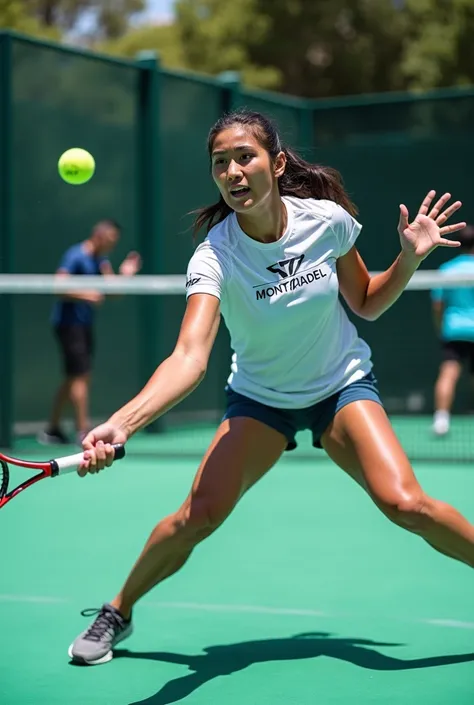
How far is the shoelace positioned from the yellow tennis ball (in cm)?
282

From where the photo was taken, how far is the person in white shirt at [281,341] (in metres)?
3.69

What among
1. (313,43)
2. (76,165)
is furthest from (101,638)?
(313,43)

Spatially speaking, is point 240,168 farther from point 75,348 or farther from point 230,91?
point 230,91

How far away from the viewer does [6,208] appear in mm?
9094

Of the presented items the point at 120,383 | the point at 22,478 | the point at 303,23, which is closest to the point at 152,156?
the point at 120,383

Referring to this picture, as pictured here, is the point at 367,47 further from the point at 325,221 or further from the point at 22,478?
the point at 325,221

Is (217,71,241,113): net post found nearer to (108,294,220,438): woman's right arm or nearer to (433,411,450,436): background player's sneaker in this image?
(433,411,450,436): background player's sneaker

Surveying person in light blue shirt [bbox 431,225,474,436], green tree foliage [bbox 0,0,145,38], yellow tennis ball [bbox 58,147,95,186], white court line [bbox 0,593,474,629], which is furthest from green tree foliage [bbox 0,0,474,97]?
white court line [bbox 0,593,474,629]

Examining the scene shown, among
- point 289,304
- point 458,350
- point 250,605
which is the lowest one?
point 250,605

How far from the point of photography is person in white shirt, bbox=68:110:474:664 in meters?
3.69

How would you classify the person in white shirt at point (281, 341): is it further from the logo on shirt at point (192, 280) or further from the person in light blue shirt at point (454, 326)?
the person in light blue shirt at point (454, 326)

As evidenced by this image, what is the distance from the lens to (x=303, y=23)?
27234 mm

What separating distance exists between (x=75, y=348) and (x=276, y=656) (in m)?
5.62

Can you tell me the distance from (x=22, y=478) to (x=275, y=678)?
4029 mm
